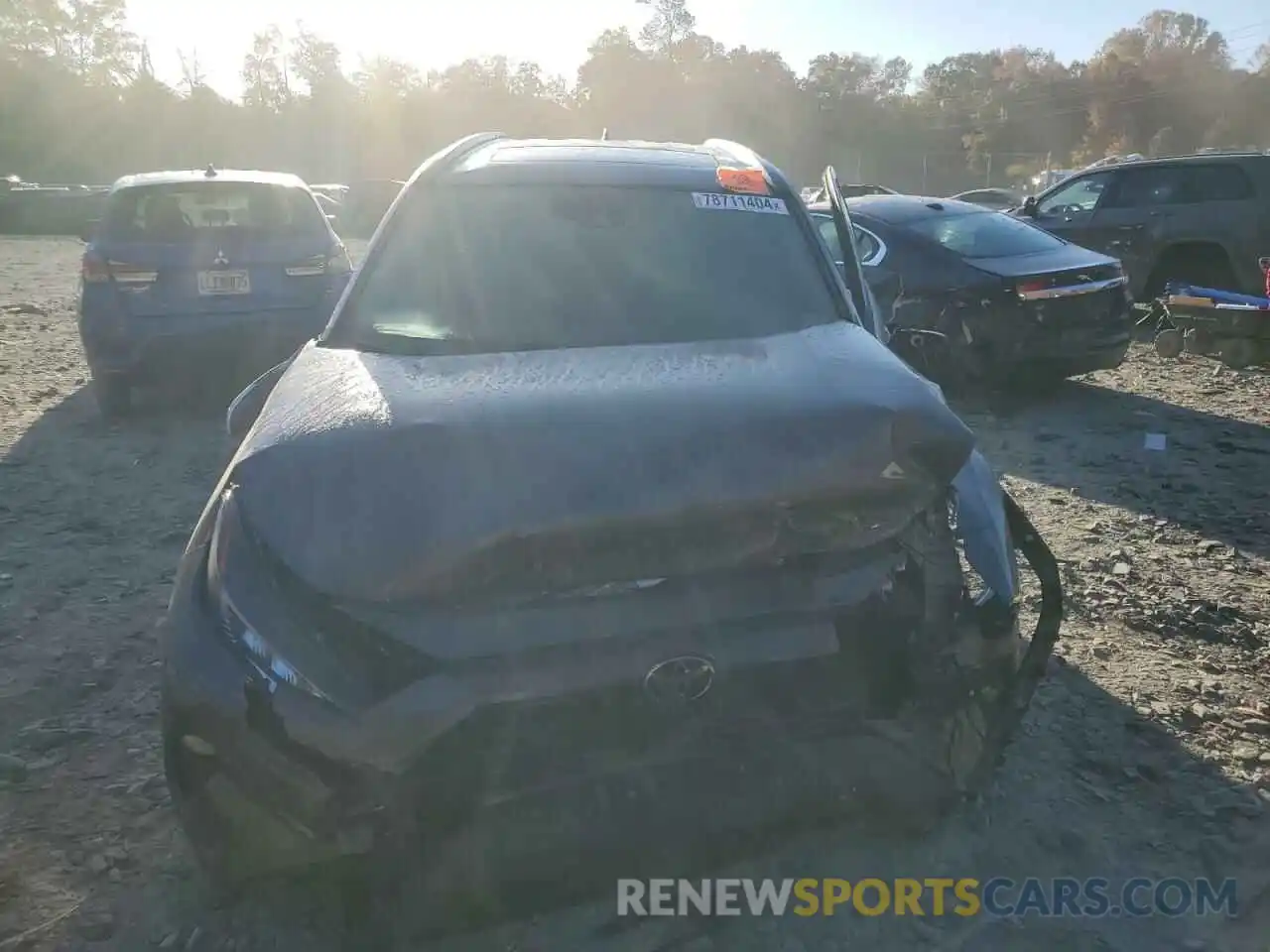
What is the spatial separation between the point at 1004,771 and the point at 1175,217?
9403 mm

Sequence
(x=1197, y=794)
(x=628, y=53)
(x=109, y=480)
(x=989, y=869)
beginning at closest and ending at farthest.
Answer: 1. (x=989, y=869)
2. (x=1197, y=794)
3. (x=109, y=480)
4. (x=628, y=53)

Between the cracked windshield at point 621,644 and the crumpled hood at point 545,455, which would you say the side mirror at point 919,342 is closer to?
the cracked windshield at point 621,644

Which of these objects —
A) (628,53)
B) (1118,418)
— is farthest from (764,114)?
(1118,418)

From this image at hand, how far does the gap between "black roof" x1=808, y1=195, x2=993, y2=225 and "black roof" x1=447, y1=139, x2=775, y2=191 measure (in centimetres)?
421

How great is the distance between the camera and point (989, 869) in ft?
8.95

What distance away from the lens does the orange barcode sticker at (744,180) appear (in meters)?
3.78

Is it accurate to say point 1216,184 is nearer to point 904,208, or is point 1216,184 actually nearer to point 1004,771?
point 904,208

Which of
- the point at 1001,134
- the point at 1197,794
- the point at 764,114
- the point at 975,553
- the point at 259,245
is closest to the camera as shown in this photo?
the point at 975,553

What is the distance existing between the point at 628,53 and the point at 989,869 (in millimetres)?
78263

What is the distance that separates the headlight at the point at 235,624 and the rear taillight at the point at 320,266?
530 centimetres

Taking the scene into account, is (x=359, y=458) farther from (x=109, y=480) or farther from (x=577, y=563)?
(x=109, y=480)

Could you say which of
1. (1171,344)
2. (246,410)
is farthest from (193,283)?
(1171,344)

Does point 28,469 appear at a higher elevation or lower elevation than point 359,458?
lower

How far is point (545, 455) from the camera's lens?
224cm
